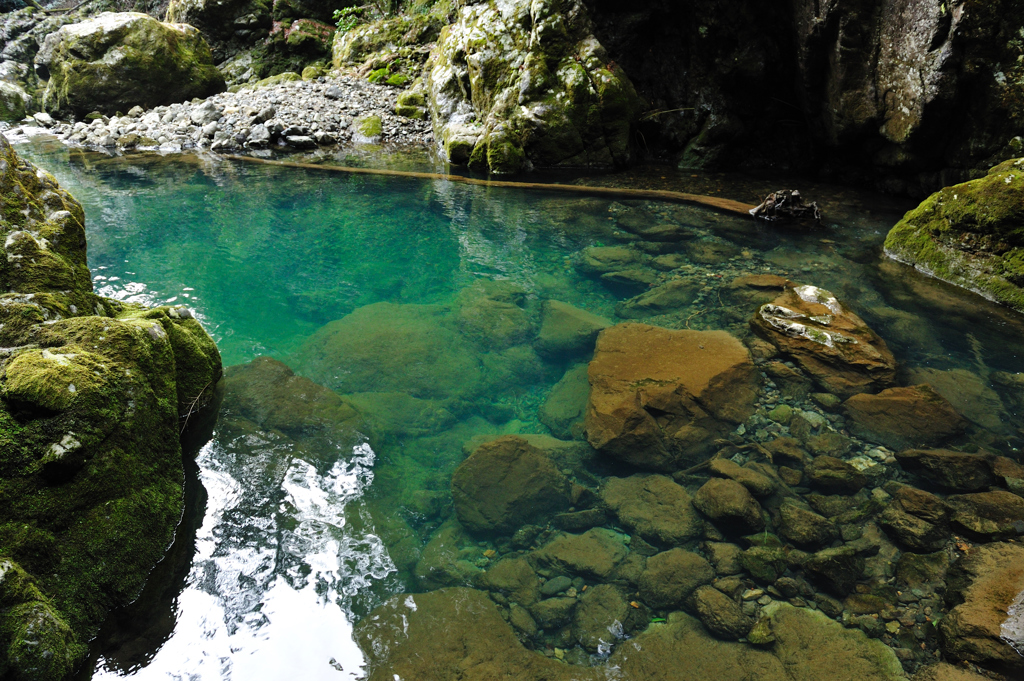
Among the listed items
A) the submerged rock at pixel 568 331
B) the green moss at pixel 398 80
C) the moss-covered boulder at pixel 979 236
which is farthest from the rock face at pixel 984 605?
the green moss at pixel 398 80

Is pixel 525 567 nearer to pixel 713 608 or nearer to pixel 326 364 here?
pixel 713 608

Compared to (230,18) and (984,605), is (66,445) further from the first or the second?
(230,18)

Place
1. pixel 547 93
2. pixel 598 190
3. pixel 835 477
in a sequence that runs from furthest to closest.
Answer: pixel 547 93, pixel 598 190, pixel 835 477

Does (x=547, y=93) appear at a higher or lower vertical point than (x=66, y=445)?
higher

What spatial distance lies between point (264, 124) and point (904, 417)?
16.9 metres

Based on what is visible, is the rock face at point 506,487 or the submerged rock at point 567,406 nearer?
the rock face at point 506,487

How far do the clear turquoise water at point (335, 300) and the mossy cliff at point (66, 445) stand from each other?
0.94ft

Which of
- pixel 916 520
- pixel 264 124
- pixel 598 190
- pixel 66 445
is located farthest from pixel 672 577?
pixel 264 124

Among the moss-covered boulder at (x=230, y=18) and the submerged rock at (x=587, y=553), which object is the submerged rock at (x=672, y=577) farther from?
the moss-covered boulder at (x=230, y=18)

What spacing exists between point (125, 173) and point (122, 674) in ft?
46.4

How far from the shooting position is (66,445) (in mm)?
2641

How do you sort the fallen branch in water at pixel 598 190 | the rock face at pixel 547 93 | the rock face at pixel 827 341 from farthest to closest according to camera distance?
the rock face at pixel 547 93 → the fallen branch in water at pixel 598 190 → the rock face at pixel 827 341

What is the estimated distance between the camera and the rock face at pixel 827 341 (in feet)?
15.4

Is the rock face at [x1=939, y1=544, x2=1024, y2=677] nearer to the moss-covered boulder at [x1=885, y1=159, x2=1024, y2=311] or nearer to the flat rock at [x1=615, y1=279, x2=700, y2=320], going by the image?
the flat rock at [x1=615, y1=279, x2=700, y2=320]
